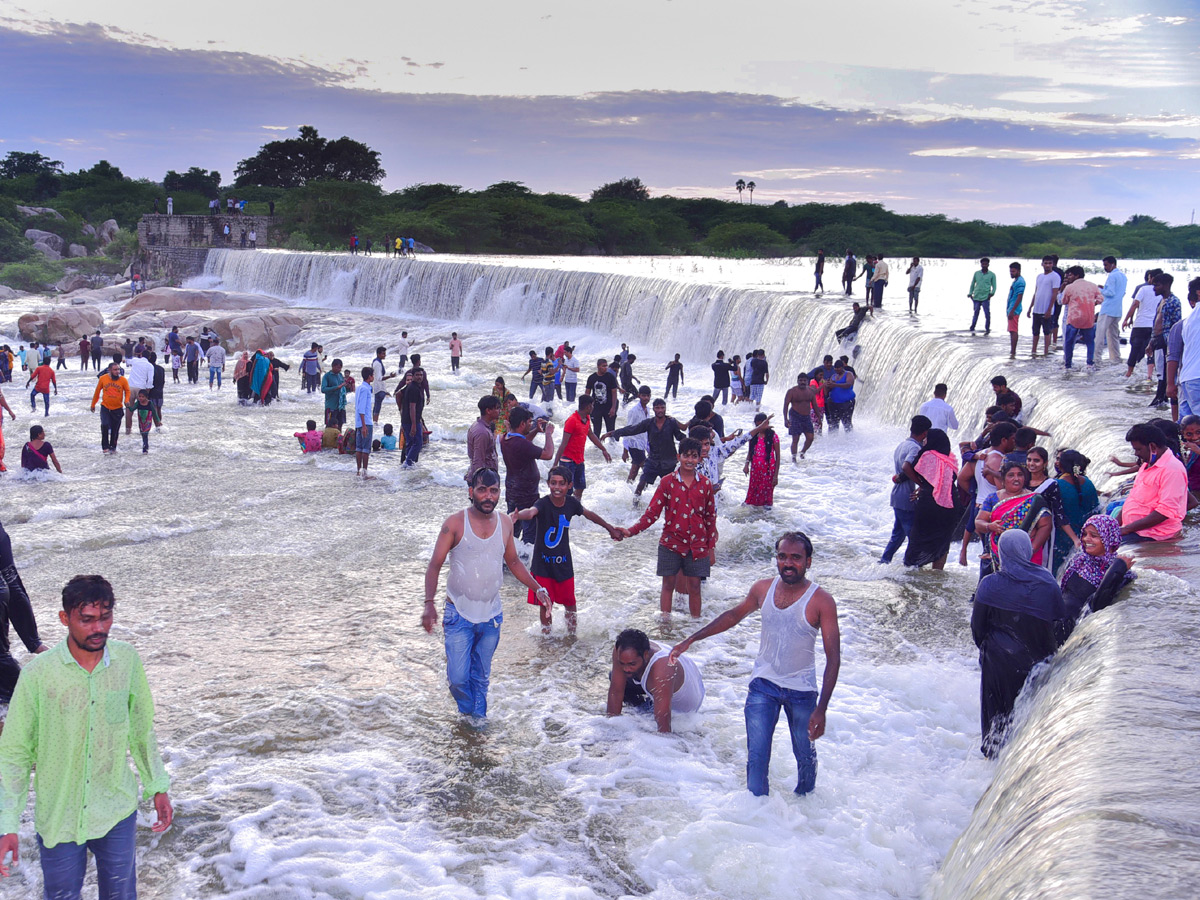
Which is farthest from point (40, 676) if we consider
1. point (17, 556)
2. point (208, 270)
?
point (208, 270)

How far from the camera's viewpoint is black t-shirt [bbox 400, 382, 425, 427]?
14.1 m

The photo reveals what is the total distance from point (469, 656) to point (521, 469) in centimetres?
309

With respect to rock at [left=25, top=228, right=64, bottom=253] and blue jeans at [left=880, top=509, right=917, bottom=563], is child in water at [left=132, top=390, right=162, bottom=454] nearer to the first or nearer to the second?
blue jeans at [left=880, top=509, right=917, bottom=563]

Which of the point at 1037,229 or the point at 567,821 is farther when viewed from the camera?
the point at 1037,229

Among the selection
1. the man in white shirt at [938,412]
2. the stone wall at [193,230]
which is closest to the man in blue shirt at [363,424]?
the man in white shirt at [938,412]

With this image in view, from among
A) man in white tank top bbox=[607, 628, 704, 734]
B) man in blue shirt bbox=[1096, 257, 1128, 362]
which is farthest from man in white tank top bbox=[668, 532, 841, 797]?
man in blue shirt bbox=[1096, 257, 1128, 362]

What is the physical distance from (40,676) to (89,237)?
76.6m

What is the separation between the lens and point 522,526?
30.9 ft

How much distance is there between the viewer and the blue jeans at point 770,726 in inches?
191

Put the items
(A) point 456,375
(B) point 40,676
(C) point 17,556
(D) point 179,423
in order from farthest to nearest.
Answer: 1. (A) point 456,375
2. (D) point 179,423
3. (C) point 17,556
4. (B) point 40,676

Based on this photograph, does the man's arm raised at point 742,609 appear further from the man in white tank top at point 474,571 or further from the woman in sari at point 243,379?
the woman in sari at point 243,379

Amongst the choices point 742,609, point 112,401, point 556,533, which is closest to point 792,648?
point 742,609

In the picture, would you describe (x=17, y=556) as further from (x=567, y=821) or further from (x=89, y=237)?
(x=89, y=237)

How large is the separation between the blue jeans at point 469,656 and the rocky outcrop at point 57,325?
3462 centimetres
